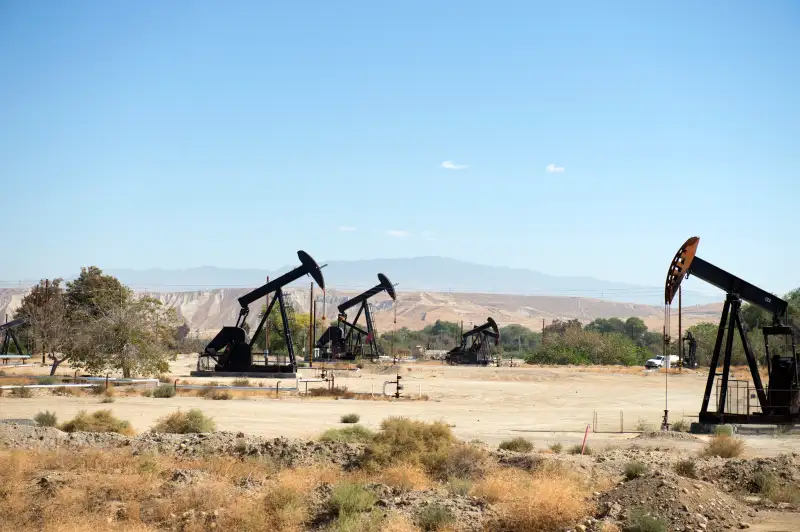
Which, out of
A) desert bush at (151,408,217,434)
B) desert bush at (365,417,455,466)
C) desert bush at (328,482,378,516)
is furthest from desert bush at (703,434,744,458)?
desert bush at (151,408,217,434)

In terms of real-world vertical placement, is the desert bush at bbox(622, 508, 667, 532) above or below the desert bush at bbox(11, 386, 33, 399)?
below

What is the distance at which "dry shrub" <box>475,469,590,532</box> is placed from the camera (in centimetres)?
1170

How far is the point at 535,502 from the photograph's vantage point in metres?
11.8

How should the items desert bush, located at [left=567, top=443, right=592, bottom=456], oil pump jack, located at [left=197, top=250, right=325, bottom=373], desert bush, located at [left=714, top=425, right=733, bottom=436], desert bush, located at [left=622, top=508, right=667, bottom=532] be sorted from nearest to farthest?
desert bush, located at [left=622, top=508, right=667, bottom=532] < desert bush, located at [left=567, top=443, right=592, bottom=456] < desert bush, located at [left=714, top=425, right=733, bottom=436] < oil pump jack, located at [left=197, top=250, right=325, bottom=373]

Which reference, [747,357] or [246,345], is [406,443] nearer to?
[747,357]

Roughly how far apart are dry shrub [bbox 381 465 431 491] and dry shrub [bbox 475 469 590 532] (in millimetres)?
1039

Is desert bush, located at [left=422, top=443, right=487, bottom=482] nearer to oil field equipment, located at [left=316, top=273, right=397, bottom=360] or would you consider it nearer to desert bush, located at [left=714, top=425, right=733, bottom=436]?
desert bush, located at [left=714, top=425, right=733, bottom=436]

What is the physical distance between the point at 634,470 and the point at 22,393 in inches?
864

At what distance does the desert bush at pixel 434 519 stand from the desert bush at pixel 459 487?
1.09 metres

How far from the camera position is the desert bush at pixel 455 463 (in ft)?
47.7

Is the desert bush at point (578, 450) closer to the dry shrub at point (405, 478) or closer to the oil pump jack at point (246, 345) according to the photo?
the dry shrub at point (405, 478)

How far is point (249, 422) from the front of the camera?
23000 mm

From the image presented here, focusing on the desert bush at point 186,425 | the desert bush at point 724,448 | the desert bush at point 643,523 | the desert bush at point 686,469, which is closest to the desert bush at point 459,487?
the desert bush at point 643,523

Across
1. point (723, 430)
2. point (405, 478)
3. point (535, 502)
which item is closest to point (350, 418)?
point (723, 430)
